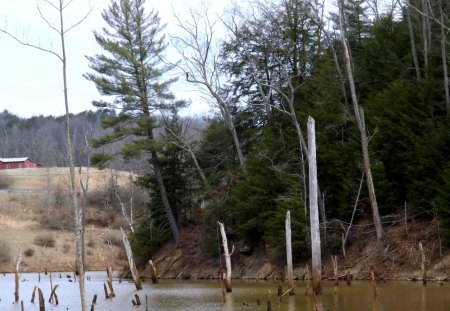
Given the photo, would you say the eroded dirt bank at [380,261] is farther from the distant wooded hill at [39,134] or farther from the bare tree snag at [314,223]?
the distant wooded hill at [39,134]

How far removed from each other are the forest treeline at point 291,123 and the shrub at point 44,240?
852 inches

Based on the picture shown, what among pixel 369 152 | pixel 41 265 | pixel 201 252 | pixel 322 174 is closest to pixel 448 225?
pixel 369 152

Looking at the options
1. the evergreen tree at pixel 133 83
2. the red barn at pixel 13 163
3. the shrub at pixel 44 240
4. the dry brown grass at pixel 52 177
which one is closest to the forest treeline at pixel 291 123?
the evergreen tree at pixel 133 83

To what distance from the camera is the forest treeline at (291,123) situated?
109ft

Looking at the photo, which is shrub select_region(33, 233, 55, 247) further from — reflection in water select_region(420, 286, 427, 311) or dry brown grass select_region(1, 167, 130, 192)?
reflection in water select_region(420, 286, 427, 311)

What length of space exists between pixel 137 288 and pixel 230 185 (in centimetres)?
1407

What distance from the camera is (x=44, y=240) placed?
67875 mm

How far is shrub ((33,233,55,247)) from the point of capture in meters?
67.5

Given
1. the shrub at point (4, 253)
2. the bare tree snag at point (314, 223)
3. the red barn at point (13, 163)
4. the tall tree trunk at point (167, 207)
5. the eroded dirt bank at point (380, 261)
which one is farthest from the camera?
the red barn at point (13, 163)

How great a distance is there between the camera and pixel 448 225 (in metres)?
28.4

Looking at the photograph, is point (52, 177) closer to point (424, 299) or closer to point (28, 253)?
point (28, 253)

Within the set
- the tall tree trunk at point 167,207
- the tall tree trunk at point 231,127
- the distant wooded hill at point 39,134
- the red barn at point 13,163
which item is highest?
the distant wooded hill at point 39,134

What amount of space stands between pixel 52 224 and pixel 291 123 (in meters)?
40.5

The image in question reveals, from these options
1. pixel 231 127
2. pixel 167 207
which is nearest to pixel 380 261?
pixel 231 127
